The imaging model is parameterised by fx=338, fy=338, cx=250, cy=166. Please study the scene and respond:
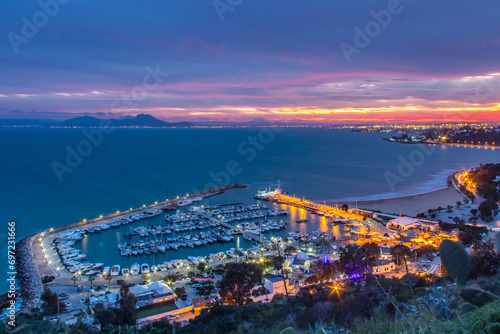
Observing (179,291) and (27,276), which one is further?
(27,276)

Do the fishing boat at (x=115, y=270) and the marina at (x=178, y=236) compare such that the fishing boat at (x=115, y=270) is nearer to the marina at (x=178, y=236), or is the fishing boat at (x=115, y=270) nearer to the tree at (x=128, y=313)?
the marina at (x=178, y=236)

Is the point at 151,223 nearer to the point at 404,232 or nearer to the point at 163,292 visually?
the point at 163,292

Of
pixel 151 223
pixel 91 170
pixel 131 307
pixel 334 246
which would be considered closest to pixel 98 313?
pixel 131 307

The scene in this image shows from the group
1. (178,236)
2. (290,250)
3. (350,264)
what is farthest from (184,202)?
(350,264)

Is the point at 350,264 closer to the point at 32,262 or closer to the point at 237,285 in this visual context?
the point at 237,285

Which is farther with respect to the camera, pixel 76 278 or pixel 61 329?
pixel 76 278

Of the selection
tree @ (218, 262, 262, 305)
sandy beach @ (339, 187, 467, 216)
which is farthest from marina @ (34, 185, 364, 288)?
sandy beach @ (339, 187, 467, 216)
